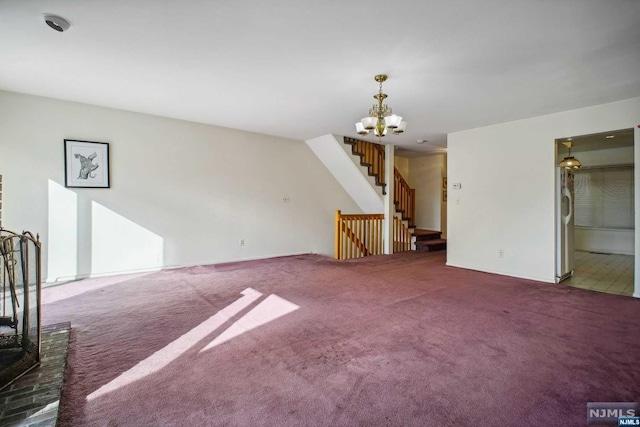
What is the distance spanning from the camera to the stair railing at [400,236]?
734cm

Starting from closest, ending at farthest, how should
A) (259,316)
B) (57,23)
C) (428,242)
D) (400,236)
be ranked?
1. (57,23)
2. (259,316)
3. (400,236)
4. (428,242)

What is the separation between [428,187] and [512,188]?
4.25 m

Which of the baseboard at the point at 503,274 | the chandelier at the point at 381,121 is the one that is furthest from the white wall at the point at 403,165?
the chandelier at the point at 381,121

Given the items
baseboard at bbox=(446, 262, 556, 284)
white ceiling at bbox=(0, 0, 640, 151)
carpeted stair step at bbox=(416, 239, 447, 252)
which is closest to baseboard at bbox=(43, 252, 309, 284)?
white ceiling at bbox=(0, 0, 640, 151)

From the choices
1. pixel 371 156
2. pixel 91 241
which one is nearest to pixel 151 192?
pixel 91 241

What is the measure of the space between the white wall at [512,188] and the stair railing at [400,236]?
1679 mm

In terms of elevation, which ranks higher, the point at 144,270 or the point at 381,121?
the point at 381,121

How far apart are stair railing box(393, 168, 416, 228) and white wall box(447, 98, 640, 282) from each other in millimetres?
1753

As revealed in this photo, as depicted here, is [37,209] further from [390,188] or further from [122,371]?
[390,188]

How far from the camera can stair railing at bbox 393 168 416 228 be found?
24.5 ft

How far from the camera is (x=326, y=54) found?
277 cm

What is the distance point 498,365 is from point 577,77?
3092 millimetres

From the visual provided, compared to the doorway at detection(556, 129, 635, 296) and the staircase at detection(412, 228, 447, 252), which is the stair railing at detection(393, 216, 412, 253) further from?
the doorway at detection(556, 129, 635, 296)

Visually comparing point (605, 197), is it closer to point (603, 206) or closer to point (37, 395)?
point (603, 206)
